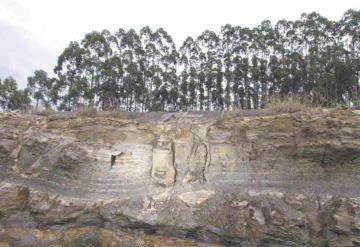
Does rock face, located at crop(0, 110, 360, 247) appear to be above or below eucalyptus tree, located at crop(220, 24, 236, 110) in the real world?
below

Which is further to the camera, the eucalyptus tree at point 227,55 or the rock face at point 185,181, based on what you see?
the eucalyptus tree at point 227,55

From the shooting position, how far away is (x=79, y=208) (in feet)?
28.1

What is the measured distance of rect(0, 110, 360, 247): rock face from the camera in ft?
24.9

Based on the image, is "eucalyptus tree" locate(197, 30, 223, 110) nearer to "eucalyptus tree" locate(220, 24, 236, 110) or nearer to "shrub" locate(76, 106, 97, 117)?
"eucalyptus tree" locate(220, 24, 236, 110)

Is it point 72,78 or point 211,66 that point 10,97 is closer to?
point 72,78

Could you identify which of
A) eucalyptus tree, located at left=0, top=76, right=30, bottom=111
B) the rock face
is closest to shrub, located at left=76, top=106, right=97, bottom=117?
the rock face

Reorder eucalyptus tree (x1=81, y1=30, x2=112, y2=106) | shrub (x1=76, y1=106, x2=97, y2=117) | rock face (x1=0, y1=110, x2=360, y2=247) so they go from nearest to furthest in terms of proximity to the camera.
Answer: rock face (x1=0, y1=110, x2=360, y2=247) < shrub (x1=76, y1=106, x2=97, y2=117) < eucalyptus tree (x1=81, y1=30, x2=112, y2=106)

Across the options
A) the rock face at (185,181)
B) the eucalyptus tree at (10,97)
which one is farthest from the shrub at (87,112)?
the eucalyptus tree at (10,97)

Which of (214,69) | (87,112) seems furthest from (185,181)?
(214,69)

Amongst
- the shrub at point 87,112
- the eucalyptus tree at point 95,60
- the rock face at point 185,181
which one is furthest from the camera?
the eucalyptus tree at point 95,60

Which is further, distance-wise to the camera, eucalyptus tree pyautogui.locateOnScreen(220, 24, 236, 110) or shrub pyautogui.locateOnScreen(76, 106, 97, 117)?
eucalyptus tree pyautogui.locateOnScreen(220, 24, 236, 110)

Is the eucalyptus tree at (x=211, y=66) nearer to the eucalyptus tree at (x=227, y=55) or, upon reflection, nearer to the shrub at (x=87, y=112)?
the eucalyptus tree at (x=227, y=55)

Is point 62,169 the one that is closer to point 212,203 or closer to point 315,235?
point 212,203

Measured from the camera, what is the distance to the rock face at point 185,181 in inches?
298
